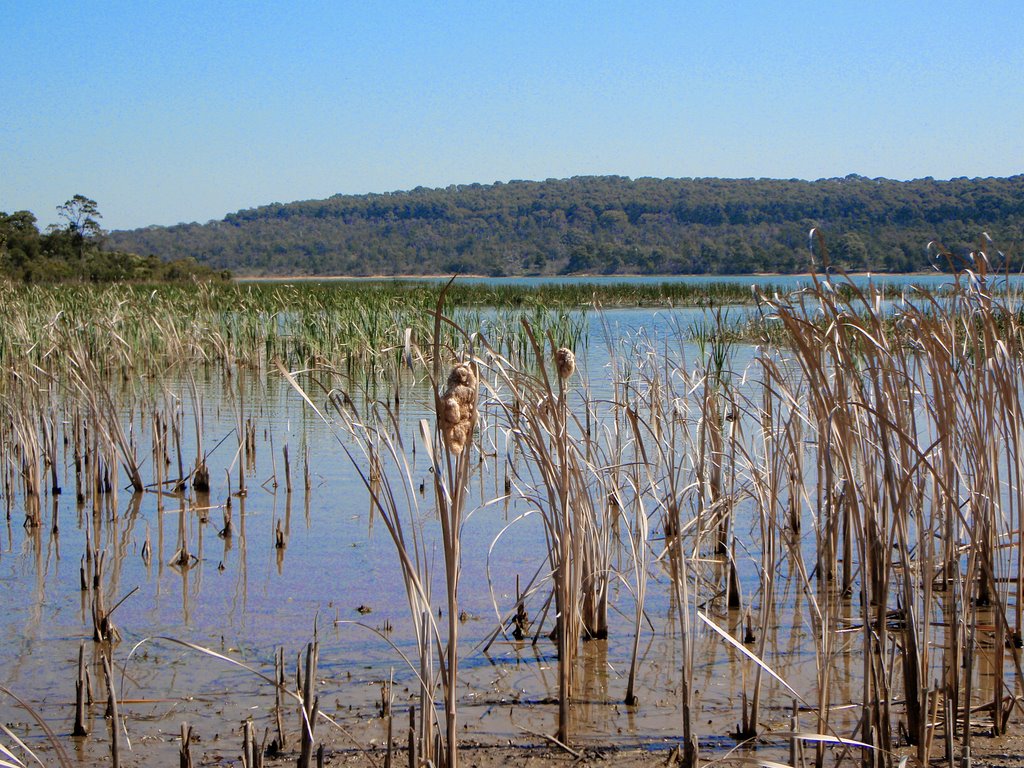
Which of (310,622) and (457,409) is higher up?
(457,409)

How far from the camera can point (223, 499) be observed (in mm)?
6215

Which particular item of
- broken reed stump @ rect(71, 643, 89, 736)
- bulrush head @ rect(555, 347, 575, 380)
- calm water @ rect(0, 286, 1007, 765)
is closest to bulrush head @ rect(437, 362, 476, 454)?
calm water @ rect(0, 286, 1007, 765)

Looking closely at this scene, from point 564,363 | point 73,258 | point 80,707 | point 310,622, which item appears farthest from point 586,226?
point 80,707

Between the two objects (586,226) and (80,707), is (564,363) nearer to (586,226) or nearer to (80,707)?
(80,707)

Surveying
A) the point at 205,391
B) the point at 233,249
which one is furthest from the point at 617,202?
the point at 205,391

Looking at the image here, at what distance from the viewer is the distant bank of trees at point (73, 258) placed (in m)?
31.6

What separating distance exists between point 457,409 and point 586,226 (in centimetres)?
9795

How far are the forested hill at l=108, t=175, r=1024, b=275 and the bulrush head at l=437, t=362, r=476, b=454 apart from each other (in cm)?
5748

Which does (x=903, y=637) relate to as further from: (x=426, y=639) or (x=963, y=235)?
(x=963, y=235)

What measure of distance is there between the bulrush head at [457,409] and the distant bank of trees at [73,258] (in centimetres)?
2992

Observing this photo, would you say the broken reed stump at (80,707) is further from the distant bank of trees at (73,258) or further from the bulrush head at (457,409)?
the distant bank of trees at (73,258)

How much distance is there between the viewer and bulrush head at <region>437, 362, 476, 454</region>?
2.09m

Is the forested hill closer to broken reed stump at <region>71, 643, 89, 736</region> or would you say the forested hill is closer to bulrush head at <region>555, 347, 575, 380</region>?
bulrush head at <region>555, 347, 575, 380</region>

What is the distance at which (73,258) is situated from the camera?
38094mm
